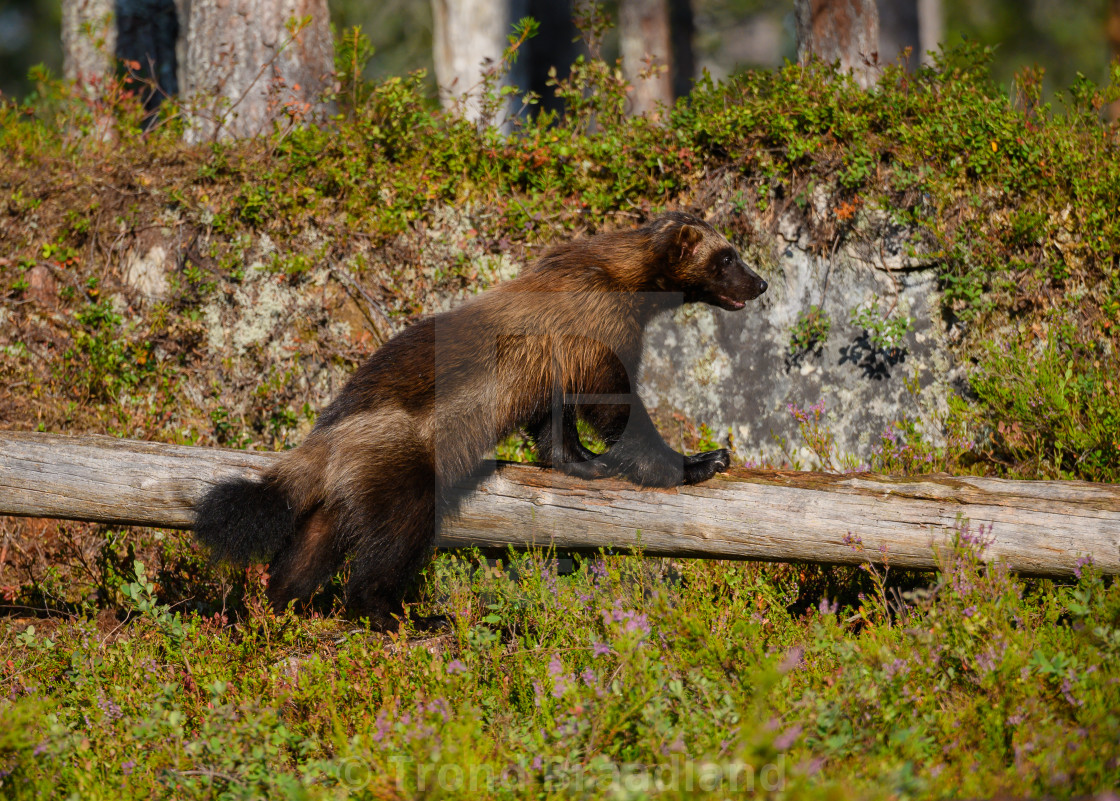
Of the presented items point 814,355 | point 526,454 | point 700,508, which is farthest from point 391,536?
point 814,355

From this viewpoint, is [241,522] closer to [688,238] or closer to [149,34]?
[688,238]

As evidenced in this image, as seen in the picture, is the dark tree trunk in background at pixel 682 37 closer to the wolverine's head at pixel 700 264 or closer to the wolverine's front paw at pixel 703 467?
the wolverine's head at pixel 700 264

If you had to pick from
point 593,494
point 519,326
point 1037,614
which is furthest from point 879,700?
point 519,326

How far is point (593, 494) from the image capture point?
437 centimetres

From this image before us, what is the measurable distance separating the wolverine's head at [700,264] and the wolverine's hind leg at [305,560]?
7.64 ft

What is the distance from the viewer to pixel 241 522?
4129 millimetres

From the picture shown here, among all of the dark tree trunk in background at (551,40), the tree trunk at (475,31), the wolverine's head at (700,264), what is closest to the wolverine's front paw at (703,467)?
the wolverine's head at (700,264)

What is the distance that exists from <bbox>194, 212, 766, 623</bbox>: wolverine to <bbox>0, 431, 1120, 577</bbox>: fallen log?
0.55ft

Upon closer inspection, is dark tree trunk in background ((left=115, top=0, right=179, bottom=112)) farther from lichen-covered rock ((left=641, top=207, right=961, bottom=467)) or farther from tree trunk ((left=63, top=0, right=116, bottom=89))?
lichen-covered rock ((left=641, top=207, right=961, bottom=467))

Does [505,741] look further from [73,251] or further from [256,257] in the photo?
[73,251]

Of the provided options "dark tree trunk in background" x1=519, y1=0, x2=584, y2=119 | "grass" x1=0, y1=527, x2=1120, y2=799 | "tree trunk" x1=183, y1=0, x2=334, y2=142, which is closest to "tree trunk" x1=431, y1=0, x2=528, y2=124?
"dark tree trunk in background" x1=519, y1=0, x2=584, y2=119

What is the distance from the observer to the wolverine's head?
498 cm

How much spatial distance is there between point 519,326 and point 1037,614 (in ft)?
9.16

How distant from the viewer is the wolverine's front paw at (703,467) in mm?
4336
